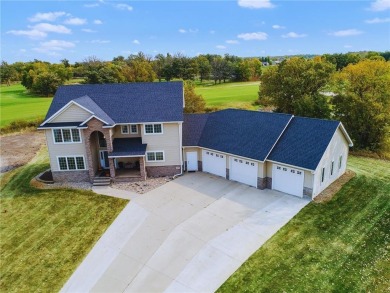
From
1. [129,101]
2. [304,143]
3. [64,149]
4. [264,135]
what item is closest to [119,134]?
[129,101]

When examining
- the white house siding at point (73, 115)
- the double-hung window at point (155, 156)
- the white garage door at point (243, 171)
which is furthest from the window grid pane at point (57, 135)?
the white garage door at point (243, 171)

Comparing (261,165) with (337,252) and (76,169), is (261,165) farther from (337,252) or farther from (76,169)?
(76,169)

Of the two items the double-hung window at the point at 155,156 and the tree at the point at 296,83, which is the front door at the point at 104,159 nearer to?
the double-hung window at the point at 155,156

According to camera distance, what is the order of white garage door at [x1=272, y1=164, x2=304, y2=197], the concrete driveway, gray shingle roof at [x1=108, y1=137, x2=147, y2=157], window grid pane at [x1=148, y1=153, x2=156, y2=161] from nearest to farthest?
the concrete driveway → white garage door at [x1=272, y1=164, x2=304, y2=197] → gray shingle roof at [x1=108, y1=137, x2=147, y2=157] → window grid pane at [x1=148, y1=153, x2=156, y2=161]

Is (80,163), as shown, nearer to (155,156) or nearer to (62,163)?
(62,163)

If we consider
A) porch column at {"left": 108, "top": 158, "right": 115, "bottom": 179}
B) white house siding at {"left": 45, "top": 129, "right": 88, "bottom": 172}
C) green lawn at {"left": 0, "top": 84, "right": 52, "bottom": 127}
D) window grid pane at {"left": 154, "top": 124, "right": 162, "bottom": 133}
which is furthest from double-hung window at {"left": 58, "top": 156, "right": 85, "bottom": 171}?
green lawn at {"left": 0, "top": 84, "right": 52, "bottom": 127}

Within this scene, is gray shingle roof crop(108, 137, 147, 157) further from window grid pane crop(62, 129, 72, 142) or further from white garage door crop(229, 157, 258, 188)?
white garage door crop(229, 157, 258, 188)

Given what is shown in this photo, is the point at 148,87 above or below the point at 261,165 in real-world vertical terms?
above

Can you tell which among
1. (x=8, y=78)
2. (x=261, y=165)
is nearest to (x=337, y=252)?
(x=261, y=165)
